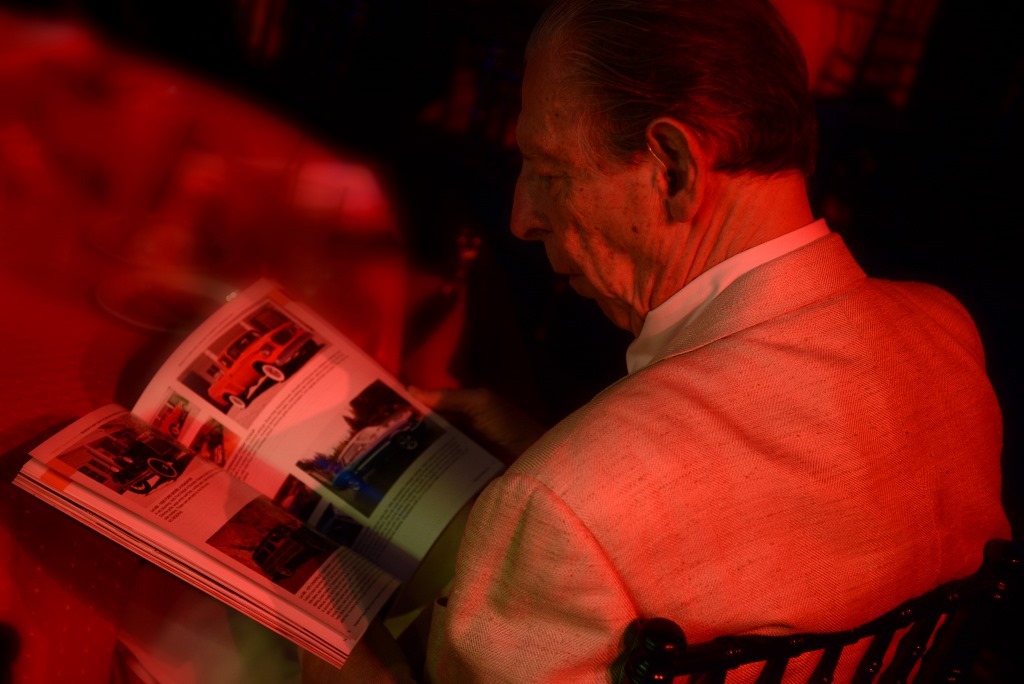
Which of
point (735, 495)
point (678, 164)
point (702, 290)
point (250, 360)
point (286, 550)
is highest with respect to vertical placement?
point (678, 164)

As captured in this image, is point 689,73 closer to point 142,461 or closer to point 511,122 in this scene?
point 142,461

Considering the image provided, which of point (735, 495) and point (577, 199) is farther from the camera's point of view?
point (577, 199)

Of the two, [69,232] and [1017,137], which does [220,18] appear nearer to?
[69,232]

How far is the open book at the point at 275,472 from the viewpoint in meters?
0.75

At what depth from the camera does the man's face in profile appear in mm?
737

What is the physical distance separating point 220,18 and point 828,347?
205cm

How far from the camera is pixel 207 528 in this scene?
79 centimetres

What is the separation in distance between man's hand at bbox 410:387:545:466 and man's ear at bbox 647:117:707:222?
498 millimetres

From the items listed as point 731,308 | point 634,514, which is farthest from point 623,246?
point 634,514

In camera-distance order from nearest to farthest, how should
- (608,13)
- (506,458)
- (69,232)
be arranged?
(608,13) < (506,458) < (69,232)

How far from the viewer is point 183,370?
3.05ft

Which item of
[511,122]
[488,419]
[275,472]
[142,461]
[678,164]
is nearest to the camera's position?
[678,164]

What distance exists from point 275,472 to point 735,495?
1.88 feet

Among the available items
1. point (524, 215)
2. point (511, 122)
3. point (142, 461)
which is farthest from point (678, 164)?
point (511, 122)
